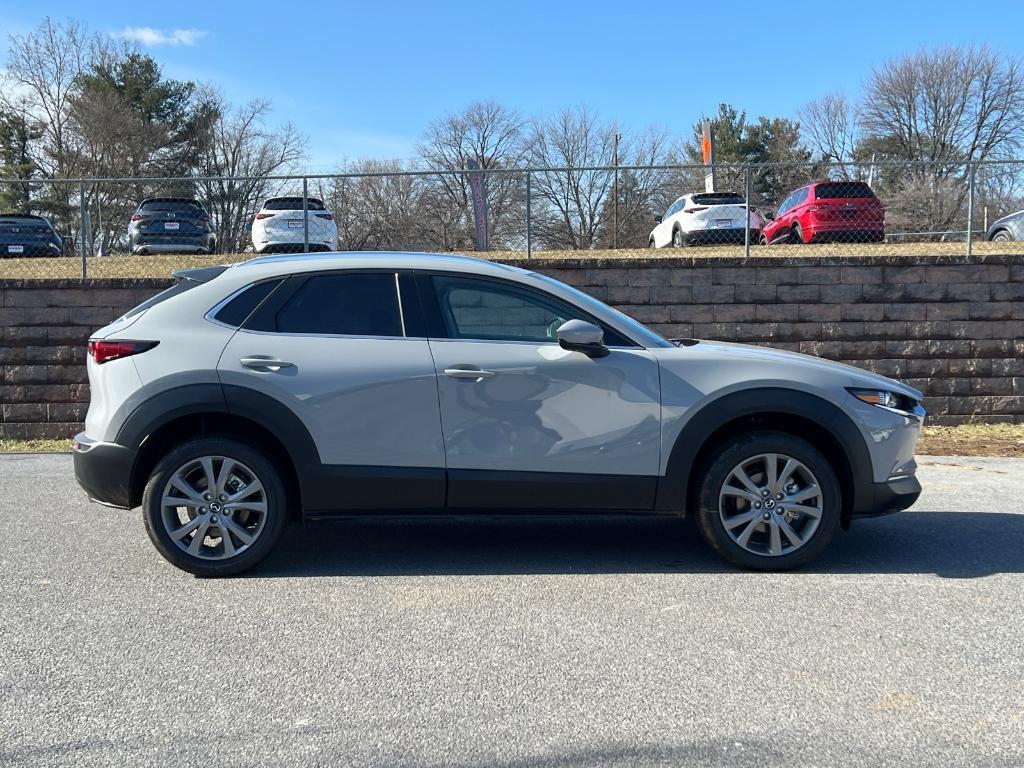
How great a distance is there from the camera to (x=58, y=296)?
425 inches

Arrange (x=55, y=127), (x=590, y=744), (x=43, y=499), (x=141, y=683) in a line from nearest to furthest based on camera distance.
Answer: (x=590, y=744) → (x=141, y=683) → (x=43, y=499) → (x=55, y=127)

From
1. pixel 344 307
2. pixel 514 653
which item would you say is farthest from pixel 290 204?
pixel 514 653

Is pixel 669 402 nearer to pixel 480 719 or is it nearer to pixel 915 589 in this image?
pixel 915 589

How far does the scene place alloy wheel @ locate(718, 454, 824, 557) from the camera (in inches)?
192

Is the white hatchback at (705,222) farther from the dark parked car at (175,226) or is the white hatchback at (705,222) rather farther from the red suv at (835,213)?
the dark parked car at (175,226)

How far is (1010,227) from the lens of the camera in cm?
1633

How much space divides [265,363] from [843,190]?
11.9 m

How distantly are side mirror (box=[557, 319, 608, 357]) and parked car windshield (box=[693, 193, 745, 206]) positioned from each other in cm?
1039

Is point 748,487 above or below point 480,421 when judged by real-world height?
below

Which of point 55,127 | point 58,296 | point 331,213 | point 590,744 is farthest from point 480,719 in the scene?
point 55,127

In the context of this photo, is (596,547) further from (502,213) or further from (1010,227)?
(1010,227)

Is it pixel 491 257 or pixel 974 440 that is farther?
pixel 491 257

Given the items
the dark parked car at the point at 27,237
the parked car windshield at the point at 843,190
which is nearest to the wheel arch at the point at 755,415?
the parked car windshield at the point at 843,190

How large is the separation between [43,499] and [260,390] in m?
3.36
